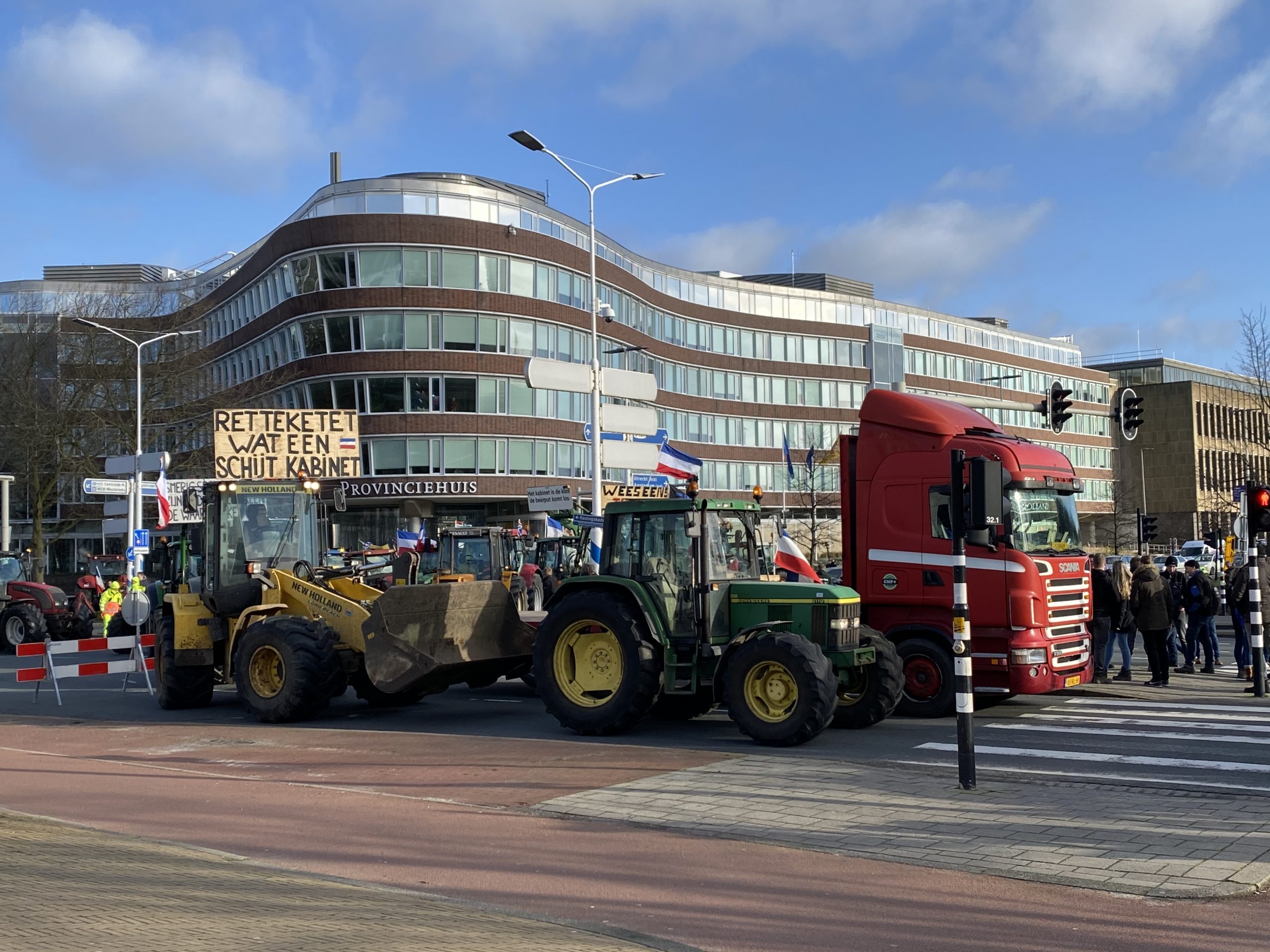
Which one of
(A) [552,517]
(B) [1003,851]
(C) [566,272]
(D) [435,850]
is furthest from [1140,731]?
(C) [566,272]

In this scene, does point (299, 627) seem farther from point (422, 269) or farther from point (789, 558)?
point (422, 269)

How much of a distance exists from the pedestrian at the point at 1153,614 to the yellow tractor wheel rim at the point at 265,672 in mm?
11459

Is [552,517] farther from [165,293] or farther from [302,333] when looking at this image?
[165,293]

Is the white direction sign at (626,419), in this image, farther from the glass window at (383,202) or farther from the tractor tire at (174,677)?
the glass window at (383,202)

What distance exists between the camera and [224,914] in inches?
257

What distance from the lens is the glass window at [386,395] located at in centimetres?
5594

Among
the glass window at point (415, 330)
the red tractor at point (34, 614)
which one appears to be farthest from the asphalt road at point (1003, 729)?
the glass window at point (415, 330)

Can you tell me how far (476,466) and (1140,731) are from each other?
146ft

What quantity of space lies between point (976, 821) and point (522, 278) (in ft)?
166

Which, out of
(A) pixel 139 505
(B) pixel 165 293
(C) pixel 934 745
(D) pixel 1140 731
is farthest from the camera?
(B) pixel 165 293

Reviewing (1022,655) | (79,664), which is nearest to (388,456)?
(79,664)

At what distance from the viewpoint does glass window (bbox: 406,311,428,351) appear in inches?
2196

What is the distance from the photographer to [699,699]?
48.2 feet

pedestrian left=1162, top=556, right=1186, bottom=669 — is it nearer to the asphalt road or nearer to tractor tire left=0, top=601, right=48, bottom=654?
the asphalt road
